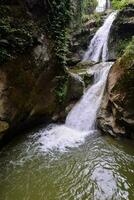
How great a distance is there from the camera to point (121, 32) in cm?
1658

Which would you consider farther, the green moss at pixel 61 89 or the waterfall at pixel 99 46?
the waterfall at pixel 99 46

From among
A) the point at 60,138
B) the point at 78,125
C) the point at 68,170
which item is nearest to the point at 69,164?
the point at 68,170

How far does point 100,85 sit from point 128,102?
9.32 ft

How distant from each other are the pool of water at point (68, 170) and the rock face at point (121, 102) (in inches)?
19.4

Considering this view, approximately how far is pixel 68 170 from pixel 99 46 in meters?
12.8

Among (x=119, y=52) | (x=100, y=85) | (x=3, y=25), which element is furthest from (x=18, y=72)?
(x=119, y=52)

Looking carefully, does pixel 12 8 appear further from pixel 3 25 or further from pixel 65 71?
pixel 65 71

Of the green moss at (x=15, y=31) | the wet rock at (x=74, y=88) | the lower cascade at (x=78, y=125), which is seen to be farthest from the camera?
the wet rock at (x=74, y=88)

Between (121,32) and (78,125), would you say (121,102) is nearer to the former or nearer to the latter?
(78,125)

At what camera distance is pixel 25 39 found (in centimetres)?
758

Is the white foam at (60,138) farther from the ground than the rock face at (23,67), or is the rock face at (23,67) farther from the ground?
the rock face at (23,67)

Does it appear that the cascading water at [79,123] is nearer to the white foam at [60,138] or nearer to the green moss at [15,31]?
the white foam at [60,138]

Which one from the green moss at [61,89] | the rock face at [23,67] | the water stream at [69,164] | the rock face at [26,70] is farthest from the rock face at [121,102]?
the rock face at [23,67]

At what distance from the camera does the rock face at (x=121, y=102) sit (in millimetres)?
8312
